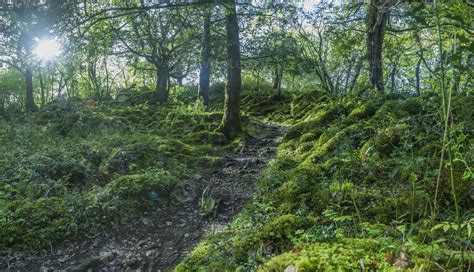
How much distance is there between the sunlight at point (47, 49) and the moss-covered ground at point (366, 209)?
166 inches

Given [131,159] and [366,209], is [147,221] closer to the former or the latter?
[131,159]

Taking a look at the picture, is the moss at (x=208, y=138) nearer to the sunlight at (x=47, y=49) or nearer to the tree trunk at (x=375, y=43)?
the sunlight at (x=47, y=49)

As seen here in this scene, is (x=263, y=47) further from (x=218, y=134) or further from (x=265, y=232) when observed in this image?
(x=265, y=232)

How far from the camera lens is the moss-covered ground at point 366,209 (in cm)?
204

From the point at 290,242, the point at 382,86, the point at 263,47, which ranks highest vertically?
the point at 263,47

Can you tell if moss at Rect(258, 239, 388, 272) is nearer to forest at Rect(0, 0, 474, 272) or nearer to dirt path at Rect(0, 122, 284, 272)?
forest at Rect(0, 0, 474, 272)

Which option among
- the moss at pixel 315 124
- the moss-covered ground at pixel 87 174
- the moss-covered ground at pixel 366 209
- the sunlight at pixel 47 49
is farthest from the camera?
the moss at pixel 315 124

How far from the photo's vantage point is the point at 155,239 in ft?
15.0

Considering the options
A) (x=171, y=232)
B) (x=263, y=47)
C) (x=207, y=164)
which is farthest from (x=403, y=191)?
(x=263, y=47)

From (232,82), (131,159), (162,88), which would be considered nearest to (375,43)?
(232,82)

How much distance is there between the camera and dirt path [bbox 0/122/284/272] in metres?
4.00

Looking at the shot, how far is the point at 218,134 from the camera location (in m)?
9.34

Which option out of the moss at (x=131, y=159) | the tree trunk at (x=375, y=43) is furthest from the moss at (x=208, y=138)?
the tree trunk at (x=375, y=43)

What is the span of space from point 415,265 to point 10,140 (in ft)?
36.3
